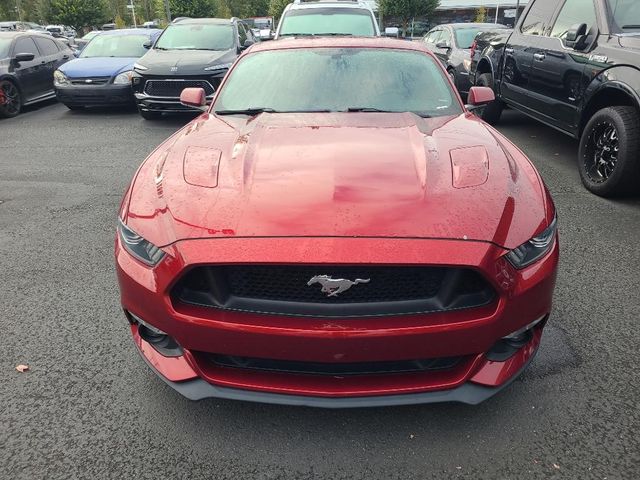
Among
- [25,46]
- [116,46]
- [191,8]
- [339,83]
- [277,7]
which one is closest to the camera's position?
[339,83]

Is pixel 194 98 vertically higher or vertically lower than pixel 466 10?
higher

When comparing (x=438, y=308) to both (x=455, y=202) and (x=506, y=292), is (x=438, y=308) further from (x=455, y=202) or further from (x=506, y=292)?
(x=455, y=202)

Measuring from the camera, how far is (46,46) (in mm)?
11250

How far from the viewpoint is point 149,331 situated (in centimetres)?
224

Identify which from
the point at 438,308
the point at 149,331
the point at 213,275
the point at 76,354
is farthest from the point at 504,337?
the point at 76,354

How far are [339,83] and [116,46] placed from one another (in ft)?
30.2

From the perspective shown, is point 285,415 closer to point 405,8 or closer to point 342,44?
point 342,44

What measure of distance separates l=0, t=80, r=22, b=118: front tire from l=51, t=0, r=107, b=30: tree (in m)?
32.0

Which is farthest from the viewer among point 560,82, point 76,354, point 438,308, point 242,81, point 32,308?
point 560,82

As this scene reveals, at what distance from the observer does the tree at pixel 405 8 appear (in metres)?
35.8

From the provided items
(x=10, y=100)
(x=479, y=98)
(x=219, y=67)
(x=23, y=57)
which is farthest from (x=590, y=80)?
(x=23, y=57)

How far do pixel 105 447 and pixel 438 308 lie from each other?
146 cm

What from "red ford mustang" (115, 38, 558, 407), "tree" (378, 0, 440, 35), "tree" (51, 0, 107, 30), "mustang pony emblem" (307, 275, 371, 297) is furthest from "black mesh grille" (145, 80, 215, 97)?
"tree" (51, 0, 107, 30)

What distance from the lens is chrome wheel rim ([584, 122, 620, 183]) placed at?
491 centimetres
